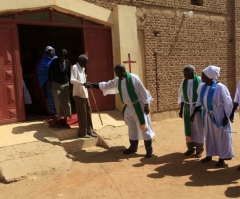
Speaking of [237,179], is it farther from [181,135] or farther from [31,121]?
[31,121]

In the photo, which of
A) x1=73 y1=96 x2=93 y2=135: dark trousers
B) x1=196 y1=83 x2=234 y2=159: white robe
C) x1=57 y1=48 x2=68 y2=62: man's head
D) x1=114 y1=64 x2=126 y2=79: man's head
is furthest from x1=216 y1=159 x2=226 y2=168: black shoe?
x1=57 y1=48 x2=68 y2=62: man's head

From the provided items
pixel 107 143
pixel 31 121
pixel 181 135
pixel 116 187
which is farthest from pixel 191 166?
pixel 31 121

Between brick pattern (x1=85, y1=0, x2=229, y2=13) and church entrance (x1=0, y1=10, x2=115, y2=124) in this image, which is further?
brick pattern (x1=85, y1=0, x2=229, y2=13)

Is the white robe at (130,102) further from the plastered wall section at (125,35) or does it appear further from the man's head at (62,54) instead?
the plastered wall section at (125,35)

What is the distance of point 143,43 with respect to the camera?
870cm

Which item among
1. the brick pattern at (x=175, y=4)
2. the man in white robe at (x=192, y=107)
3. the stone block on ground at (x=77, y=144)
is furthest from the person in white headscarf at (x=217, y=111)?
the brick pattern at (x=175, y=4)

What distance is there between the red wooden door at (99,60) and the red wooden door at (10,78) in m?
1.88

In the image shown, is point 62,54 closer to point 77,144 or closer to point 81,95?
point 81,95

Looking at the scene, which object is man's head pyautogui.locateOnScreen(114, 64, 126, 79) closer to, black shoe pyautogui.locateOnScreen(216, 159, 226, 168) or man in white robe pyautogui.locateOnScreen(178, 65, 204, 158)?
man in white robe pyautogui.locateOnScreen(178, 65, 204, 158)

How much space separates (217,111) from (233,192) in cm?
138

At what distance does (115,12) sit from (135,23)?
0.69 m

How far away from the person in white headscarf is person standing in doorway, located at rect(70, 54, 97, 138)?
2322 mm

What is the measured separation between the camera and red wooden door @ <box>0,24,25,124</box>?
6516 mm

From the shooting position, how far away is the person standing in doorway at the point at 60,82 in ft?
19.5
